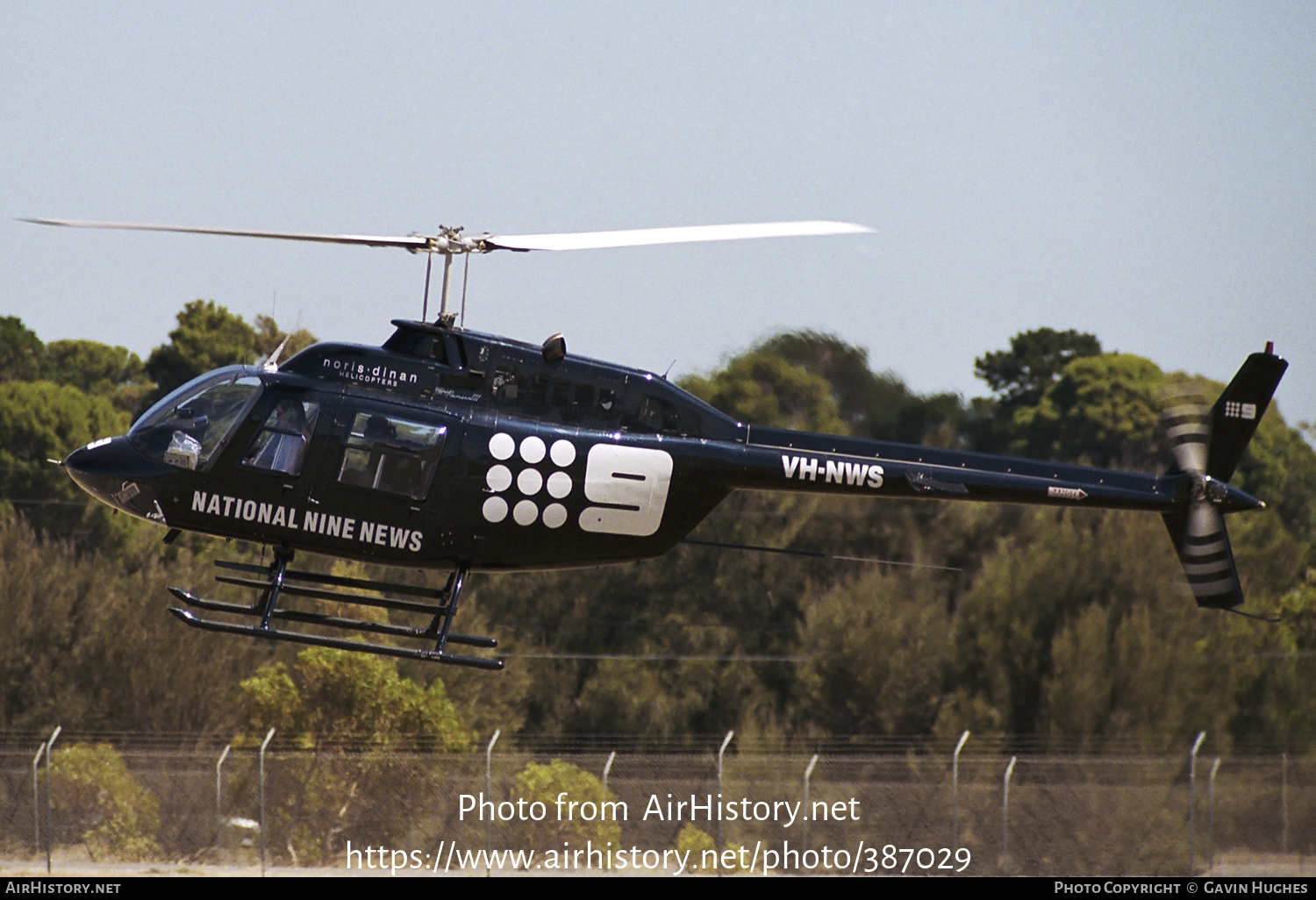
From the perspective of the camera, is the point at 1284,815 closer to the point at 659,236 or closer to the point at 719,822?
the point at 719,822

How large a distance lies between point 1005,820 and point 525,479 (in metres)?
11.4

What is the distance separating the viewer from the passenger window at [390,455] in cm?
1394

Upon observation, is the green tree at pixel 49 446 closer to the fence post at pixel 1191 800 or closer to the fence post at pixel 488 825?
the fence post at pixel 488 825

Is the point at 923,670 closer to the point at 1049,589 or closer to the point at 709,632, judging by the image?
the point at 1049,589

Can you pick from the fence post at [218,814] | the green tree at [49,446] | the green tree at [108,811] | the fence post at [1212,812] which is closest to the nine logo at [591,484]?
the fence post at [218,814]

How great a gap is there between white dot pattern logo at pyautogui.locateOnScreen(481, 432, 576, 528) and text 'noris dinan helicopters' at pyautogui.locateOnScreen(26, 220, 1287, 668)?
17 mm

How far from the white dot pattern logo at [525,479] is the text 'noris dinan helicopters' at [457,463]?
17 mm

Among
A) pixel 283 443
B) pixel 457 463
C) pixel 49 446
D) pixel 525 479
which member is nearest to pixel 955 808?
pixel 525 479

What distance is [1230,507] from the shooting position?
50.5 feet

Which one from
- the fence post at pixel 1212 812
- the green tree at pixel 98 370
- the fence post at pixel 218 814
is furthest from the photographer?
the green tree at pixel 98 370

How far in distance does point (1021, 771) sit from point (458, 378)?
13.4 meters

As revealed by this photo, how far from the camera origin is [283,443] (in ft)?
45.9

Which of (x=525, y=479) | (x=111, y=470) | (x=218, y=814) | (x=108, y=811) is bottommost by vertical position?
(x=108, y=811)

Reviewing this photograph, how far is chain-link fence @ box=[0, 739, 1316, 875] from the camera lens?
2220 centimetres
